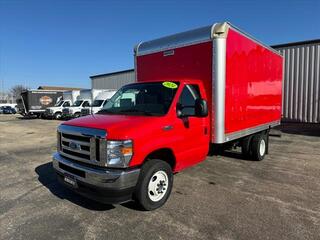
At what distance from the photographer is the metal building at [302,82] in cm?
1806

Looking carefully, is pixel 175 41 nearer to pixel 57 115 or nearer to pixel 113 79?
pixel 57 115

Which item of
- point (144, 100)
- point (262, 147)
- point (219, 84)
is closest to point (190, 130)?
point (144, 100)

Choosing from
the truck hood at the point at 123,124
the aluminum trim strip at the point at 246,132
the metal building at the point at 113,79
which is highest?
the metal building at the point at 113,79

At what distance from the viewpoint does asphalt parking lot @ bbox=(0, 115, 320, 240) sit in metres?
4.02

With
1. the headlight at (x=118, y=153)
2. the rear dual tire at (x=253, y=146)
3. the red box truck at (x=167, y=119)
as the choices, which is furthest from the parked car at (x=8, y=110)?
the headlight at (x=118, y=153)

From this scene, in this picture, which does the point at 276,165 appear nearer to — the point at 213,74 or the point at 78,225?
the point at 213,74

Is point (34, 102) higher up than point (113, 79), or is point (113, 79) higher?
point (113, 79)

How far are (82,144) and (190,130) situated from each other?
1.99 metres

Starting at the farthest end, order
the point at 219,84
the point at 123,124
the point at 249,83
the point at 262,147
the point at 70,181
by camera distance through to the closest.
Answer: the point at 262,147, the point at 249,83, the point at 219,84, the point at 70,181, the point at 123,124

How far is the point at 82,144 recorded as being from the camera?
4484 mm

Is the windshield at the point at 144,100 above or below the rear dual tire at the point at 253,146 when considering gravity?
above

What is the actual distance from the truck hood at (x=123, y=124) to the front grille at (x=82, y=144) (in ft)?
0.38

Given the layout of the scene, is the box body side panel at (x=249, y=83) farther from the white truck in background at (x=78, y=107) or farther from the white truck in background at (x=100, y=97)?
the white truck in background at (x=78, y=107)

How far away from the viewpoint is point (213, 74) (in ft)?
18.9
